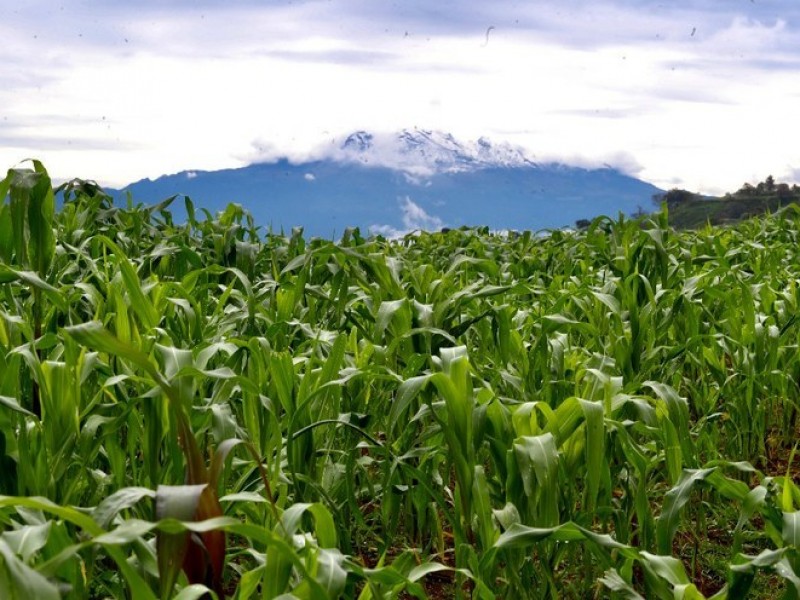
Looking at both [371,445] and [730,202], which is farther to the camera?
[730,202]

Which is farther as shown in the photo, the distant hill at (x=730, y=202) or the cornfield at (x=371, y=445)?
the distant hill at (x=730, y=202)

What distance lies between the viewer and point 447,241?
8234mm

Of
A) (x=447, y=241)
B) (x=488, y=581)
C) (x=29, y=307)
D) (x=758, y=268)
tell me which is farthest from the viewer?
(x=447, y=241)

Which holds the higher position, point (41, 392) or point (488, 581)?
point (41, 392)

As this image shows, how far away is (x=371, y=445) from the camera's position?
2.60m

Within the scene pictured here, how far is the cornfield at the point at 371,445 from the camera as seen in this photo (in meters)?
1.67

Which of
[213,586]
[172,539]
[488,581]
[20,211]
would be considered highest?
[20,211]

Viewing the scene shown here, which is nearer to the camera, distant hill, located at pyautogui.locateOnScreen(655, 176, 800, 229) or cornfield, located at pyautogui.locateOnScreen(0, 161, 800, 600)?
cornfield, located at pyautogui.locateOnScreen(0, 161, 800, 600)

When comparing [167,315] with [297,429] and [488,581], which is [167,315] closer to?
[297,429]

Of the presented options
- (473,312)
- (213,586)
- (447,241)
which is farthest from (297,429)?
(447,241)

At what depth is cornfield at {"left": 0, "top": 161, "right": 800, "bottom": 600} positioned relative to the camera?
1.67 metres

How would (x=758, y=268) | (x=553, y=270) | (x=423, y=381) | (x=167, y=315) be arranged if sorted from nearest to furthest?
1. (x=423, y=381)
2. (x=167, y=315)
3. (x=758, y=268)
4. (x=553, y=270)

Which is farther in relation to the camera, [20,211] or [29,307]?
[29,307]

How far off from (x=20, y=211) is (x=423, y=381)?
1376mm
